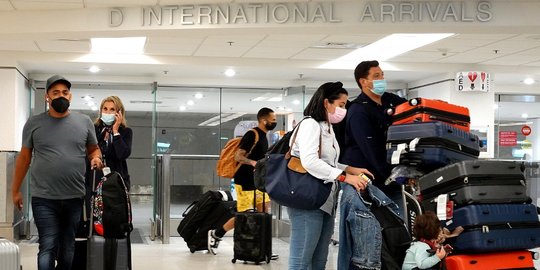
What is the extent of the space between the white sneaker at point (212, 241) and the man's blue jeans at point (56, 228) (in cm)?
374

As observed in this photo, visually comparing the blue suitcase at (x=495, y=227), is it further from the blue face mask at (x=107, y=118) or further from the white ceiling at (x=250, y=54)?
the white ceiling at (x=250, y=54)

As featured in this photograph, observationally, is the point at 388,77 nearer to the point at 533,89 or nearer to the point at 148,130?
the point at 533,89

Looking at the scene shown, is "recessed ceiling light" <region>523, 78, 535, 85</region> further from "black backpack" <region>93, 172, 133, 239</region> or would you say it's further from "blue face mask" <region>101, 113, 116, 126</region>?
"black backpack" <region>93, 172, 133, 239</region>

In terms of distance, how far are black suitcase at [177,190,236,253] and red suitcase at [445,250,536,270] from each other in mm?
4578

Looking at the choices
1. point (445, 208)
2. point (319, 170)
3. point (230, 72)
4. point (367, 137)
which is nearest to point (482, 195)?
point (445, 208)

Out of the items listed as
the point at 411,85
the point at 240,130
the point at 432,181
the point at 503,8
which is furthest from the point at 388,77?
the point at 432,181

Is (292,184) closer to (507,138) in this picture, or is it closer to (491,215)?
(491,215)

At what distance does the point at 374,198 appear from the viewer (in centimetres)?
439

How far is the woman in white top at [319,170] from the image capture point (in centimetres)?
427

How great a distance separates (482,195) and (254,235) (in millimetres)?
3526

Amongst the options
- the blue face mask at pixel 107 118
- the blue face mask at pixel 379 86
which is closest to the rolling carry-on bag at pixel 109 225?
the blue face mask at pixel 107 118

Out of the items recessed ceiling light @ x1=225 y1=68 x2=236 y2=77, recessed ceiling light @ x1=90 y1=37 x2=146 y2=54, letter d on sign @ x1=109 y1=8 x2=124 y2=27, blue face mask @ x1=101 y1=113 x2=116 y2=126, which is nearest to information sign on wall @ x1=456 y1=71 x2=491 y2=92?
recessed ceiling light @ x1=225 y1=68 x2=236 y2=77

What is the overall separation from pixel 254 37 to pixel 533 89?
6.78m

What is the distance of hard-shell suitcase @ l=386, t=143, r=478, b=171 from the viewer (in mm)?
4468
